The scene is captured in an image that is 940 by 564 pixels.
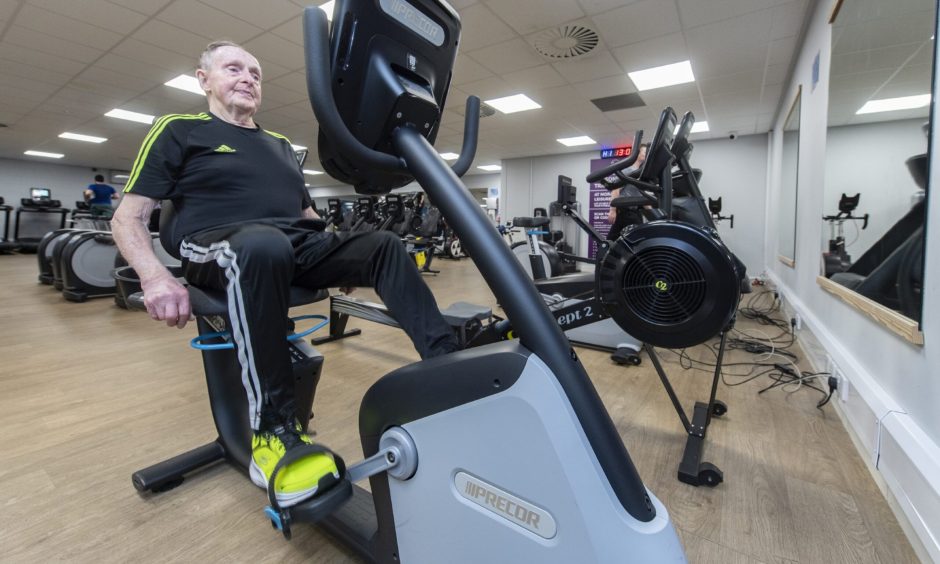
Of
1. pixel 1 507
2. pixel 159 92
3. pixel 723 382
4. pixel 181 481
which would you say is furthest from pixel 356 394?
pixel 159 92

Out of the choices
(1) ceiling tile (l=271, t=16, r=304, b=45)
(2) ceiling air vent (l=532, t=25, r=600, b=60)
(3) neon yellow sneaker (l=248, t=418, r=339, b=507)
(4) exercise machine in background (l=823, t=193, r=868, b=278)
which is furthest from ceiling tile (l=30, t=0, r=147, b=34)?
(4) exercise machine in background (l=823, t=193, r=868, b=278)

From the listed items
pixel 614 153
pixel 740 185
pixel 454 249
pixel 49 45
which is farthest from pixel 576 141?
pixel 49 45

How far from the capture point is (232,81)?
1.29 meters

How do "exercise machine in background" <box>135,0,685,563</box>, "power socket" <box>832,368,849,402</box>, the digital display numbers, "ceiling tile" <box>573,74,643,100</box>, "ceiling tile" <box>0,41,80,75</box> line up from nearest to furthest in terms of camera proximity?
"exercise machine in background" <box>135,0,685,563</box> < "power socket" <box>832,368,849,402</box> < "ceiling tile" <box>0,41,80,75</box> < "ceiling tile" <box>573,74,643,100</box> < the digital display numbers

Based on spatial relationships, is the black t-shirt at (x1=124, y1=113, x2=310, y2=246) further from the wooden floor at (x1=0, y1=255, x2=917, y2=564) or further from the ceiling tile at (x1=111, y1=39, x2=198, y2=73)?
the ceiling tile at (x1=111, y1=39, x2=198, y2=73)

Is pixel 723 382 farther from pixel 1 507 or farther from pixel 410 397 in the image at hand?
pixel 1 507

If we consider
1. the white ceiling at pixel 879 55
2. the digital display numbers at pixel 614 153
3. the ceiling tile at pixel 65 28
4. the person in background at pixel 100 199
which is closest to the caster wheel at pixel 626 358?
the white ceiling at pixel 879 55

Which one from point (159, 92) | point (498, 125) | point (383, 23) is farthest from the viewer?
point (498, 125)

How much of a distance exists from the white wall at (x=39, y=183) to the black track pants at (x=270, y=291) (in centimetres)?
1533

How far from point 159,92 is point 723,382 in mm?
7372

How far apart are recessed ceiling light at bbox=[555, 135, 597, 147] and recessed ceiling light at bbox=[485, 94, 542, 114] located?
2.12m

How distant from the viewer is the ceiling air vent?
3.86m

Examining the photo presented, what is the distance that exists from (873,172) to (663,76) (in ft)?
12.1

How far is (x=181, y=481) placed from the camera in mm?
1317
